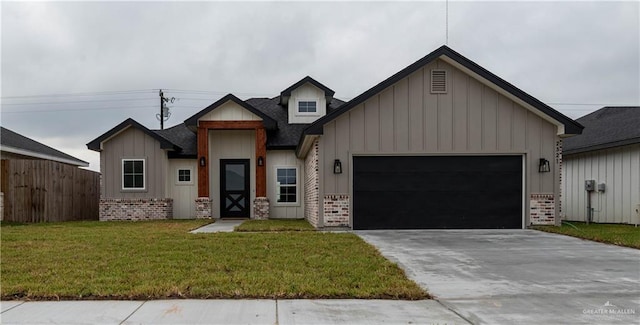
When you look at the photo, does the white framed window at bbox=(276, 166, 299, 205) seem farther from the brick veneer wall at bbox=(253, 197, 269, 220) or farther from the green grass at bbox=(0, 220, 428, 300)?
the green grass at bbox=(0, 220, 428, 300)

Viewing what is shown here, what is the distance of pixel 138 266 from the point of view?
631cm

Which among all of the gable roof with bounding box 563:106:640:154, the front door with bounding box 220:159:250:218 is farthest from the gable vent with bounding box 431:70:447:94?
the front door with bounding box 220:159:250:218

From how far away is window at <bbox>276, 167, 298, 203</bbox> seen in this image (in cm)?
1736

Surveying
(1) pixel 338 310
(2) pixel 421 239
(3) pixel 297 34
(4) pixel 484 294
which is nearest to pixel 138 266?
(1) pixel 338 310

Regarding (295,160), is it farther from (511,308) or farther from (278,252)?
(511,308)

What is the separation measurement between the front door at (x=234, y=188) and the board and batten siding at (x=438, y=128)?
6182mm

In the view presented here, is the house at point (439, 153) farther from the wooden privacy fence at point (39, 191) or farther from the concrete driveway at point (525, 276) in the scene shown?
the wooden privacy fence at point (39, 191)

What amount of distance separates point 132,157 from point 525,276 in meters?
14.6

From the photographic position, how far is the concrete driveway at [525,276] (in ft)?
14.6

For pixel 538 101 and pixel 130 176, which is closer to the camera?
pixel 538 101

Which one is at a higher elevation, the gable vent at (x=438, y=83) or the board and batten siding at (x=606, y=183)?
the gable vent at (x=438, y=83)

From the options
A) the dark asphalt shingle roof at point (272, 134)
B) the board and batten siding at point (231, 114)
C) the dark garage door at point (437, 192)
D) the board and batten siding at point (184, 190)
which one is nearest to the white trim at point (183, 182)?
the board and batten siding at point (184, 190)

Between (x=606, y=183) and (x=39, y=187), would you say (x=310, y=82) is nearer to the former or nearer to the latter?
(x=39, y=187)

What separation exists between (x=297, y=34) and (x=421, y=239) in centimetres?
763
